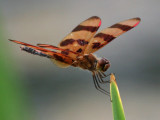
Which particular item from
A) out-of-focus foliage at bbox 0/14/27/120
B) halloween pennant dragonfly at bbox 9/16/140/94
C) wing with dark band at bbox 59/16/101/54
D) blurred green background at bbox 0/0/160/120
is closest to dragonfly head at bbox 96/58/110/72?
halloween pennant dragonfly at bbox 9/16/140/94

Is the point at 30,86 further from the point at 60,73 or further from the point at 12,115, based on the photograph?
the point at 12,115

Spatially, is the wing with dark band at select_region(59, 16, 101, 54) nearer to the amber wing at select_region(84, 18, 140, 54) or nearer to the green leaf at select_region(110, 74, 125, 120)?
the amber wing at select_region(84, 18, 140, 54)

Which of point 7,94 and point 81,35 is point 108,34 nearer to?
point 81,35

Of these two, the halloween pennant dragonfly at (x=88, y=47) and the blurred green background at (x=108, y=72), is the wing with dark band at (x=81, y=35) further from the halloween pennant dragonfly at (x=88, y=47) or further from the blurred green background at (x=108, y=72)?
the blurred green background at (x=108, y=72)

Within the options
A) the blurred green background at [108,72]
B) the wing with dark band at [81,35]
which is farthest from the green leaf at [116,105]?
the blurred green background at [108,72]

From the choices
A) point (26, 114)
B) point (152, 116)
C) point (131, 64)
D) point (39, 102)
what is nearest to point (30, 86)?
point (39, 102)

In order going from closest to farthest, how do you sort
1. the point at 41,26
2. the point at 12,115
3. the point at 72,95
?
the point at 12,115, the point at 72,95, the point at 41,26

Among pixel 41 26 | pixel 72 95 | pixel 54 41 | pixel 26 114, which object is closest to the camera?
pixel 26 114

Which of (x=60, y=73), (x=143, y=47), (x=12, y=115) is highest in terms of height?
(x=143, y=47)
